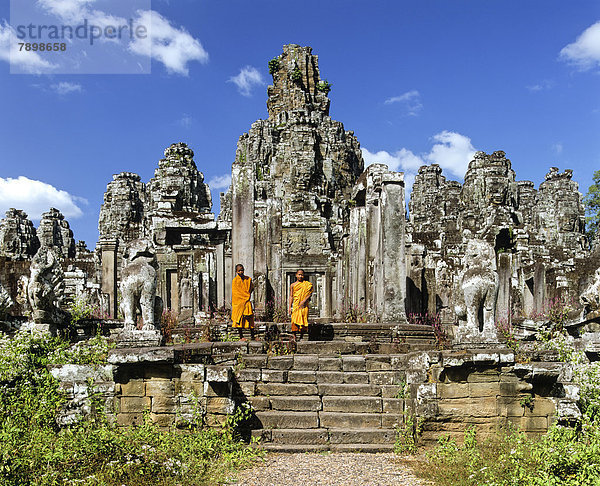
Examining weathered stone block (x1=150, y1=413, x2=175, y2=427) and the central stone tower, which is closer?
weathered stone block (x1=150, y1=413, x2=175, y2=427)

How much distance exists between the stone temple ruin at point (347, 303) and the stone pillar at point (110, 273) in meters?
0.04

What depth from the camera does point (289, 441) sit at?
289 inches

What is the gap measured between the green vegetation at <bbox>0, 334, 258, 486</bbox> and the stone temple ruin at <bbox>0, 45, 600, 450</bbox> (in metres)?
0.40

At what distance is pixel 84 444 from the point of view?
5809 millimetres

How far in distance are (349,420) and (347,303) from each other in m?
7.48

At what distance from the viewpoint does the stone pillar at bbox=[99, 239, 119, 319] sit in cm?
1772

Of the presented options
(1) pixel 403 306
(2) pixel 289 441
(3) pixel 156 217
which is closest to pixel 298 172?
(3) pixel 156 217

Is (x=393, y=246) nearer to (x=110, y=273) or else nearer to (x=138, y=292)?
(x=138, y=292)

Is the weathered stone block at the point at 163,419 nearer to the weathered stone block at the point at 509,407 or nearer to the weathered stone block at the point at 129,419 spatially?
the weathered stone block at the point at 129,419

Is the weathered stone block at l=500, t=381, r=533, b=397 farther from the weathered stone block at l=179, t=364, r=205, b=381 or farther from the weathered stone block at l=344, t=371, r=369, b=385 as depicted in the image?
the weathered stone block at l=179, t=364, r=205, b=381

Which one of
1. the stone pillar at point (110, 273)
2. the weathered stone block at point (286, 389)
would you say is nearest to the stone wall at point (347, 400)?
the weathered stone block at point (286, 389)

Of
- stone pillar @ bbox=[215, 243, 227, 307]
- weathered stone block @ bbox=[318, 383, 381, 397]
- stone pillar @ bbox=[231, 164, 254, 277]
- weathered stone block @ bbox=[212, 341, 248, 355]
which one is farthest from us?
stone pillar @ bbox=[215, 243, 227, 307]

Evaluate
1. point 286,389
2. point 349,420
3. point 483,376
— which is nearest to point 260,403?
point 286,389

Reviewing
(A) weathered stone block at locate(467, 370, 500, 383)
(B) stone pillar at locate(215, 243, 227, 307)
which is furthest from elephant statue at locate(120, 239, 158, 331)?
(B) stone pillar at locate(215, 243, 227, 307)
